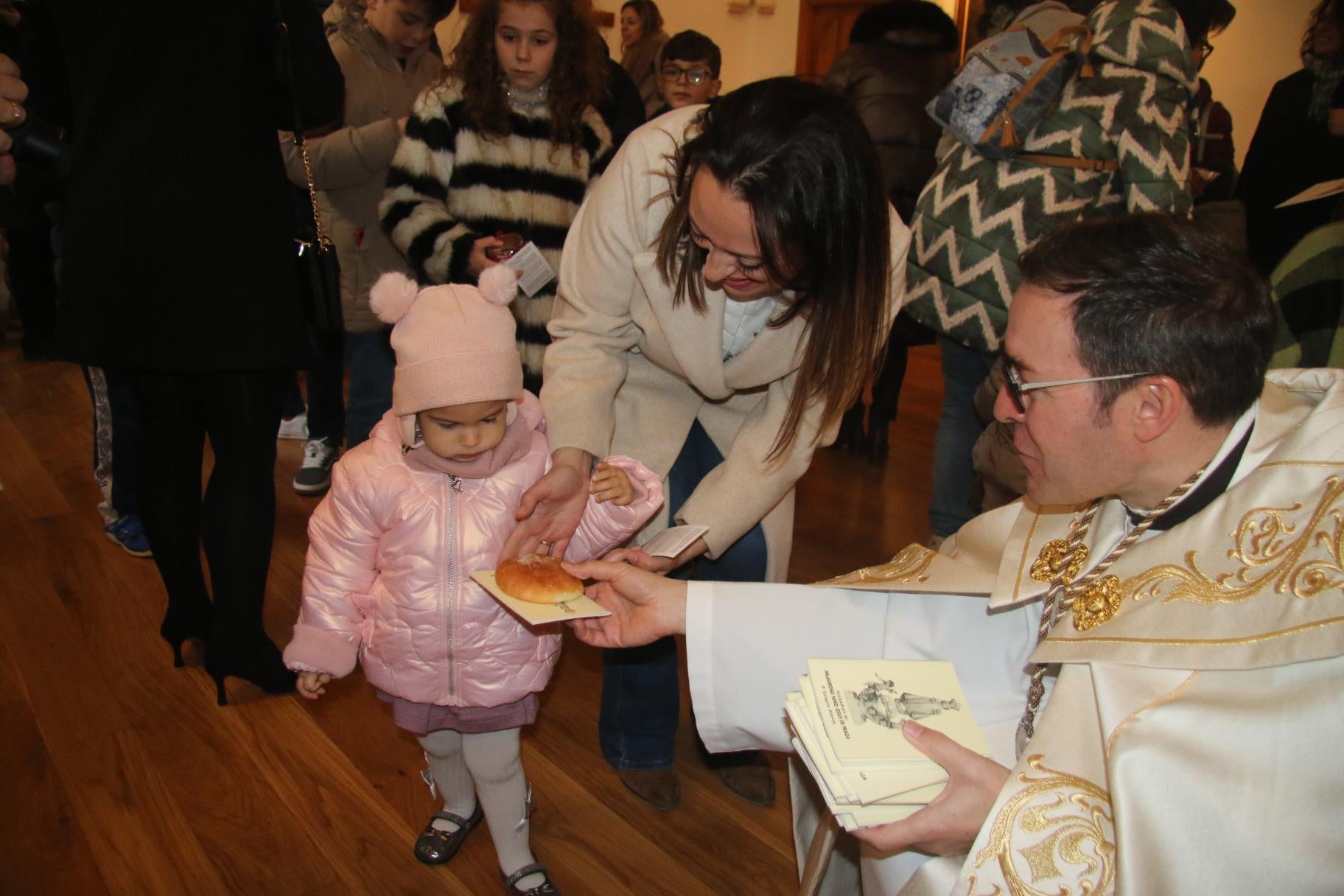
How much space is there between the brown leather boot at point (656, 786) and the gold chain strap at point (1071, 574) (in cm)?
107

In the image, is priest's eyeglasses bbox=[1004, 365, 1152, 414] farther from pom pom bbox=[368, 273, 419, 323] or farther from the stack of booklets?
pom pom bbox=[368, 273, 419, 323]

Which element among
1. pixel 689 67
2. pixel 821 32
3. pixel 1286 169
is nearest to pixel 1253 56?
pixel 1286 169

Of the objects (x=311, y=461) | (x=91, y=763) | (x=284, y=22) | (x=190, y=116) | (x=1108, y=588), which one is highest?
(x=284, y=22)

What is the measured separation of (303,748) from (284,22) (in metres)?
1.83

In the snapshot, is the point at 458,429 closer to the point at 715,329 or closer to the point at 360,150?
the point at 715,329

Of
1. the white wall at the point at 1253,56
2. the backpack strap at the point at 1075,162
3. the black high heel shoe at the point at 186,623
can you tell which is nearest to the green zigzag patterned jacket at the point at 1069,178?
the backpack strap at the point at 1075,162

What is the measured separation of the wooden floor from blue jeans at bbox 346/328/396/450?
70 centimetres

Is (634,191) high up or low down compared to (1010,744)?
up

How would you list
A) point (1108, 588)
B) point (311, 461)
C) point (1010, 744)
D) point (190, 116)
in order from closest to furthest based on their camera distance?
point (1108, 588) < point (1010, 744) < point (190, 116) < point (311, 461)

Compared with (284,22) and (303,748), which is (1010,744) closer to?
(303,748)

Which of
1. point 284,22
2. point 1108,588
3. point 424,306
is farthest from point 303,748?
point 1108,588

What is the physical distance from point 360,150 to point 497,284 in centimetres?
180

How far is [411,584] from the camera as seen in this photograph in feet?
6.16

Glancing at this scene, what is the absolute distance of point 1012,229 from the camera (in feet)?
9.43
